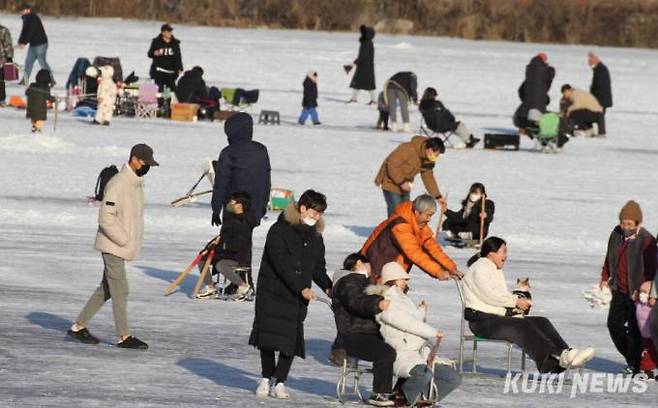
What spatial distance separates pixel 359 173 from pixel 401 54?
20.0 meters

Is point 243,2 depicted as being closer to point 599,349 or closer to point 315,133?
point 315,133

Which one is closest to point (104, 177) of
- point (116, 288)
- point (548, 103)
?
point (116, 288)

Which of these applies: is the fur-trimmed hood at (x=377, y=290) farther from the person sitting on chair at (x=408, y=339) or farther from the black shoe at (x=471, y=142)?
the black shoe at (x=471, y=142)

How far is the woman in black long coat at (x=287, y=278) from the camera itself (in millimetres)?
9820

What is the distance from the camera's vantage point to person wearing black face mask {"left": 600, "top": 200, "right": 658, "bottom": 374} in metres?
12.2

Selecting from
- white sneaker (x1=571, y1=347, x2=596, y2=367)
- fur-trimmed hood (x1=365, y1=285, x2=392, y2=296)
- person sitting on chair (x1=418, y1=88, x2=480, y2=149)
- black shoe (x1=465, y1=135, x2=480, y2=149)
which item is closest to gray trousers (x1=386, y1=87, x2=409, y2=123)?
person sitting on chair (x1=418, y1=88, x2=480, y2=149)

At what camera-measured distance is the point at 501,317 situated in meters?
11.3

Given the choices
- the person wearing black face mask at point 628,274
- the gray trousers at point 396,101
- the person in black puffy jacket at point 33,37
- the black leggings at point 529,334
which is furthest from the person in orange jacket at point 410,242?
the person in black puffy jacket at point 33,37

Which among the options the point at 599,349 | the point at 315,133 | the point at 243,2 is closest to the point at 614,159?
the point at 315,133

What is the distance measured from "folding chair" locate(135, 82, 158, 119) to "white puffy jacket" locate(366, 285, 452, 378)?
20.7 metres

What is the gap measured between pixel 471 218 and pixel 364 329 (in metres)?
9.31

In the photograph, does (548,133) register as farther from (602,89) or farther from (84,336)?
(84,336)

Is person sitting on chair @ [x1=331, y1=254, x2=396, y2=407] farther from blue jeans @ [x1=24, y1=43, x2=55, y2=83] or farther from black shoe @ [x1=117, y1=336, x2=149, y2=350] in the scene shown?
blue jeans @ [x1=24, y1=43, x2=55, y2=83]

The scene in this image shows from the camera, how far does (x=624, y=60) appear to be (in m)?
46.7
